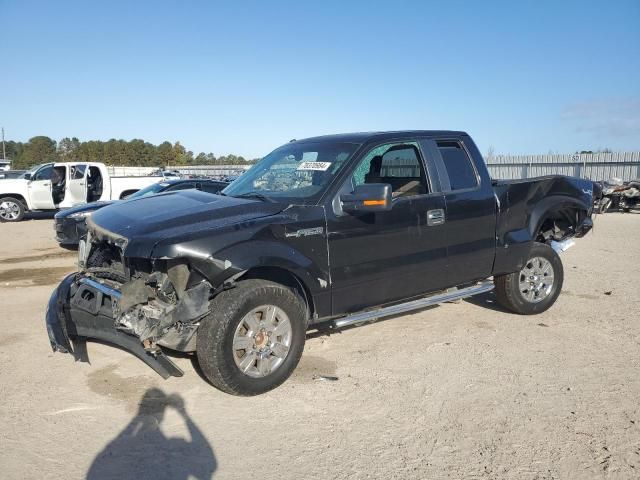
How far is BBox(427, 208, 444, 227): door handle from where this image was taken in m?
4.88

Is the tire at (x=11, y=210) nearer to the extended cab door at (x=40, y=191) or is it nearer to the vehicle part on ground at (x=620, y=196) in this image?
the extended cab door at (x=40, y=191)

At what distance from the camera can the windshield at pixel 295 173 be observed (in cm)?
451

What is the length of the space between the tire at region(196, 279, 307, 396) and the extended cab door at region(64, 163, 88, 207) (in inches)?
550

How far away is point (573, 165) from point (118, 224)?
99.5 ft

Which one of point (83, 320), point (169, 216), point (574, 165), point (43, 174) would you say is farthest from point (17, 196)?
point (574, 165)

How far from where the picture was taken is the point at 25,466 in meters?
3.07

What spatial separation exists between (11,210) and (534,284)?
1590 centimetres

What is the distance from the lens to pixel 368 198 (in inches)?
163

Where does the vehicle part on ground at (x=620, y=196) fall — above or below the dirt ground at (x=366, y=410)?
above

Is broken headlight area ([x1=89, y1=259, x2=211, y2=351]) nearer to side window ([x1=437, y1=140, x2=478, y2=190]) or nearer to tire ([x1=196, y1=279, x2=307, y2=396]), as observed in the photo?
tire ([x1=196, y1=279, x2=307, y2=396])

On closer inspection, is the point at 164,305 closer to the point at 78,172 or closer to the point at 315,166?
the point at 315,166

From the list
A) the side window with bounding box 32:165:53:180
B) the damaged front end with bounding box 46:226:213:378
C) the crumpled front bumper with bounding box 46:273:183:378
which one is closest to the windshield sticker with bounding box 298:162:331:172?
the damaged front end with bounding box 46:226:213:378

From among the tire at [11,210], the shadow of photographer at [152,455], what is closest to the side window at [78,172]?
the tire at [11,210]

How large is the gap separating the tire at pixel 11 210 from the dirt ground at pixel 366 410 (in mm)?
12150
